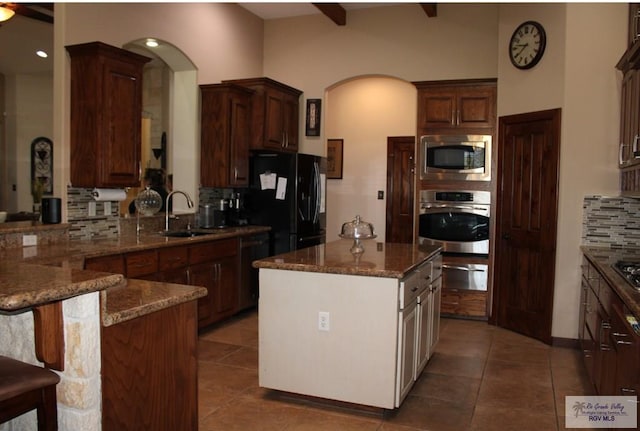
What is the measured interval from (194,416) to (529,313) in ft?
11.7

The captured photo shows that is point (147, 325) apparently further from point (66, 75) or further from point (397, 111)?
point (397, 111)

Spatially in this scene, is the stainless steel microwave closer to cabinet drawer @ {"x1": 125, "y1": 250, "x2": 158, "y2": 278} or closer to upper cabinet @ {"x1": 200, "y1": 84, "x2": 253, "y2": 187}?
upper cabinet @ {"x1": 200, "y1": 84, "x2": 253, "y2": 187}

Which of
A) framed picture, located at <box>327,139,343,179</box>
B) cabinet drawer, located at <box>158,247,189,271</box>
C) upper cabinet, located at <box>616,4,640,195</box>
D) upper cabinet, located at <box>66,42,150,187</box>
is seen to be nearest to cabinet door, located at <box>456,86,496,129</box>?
upper cabinet, located at <box>616,4,640,195</box>

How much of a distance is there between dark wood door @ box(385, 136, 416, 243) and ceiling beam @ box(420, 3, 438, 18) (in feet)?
7.51

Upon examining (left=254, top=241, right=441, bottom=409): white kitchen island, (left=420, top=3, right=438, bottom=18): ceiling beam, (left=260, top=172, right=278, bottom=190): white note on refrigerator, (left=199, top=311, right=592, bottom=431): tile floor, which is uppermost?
(left=420, top=3, right=438, bottom=18): ceiling beam

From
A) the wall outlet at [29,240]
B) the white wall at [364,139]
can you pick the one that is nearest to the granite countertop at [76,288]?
the wall outlet at [29,240]

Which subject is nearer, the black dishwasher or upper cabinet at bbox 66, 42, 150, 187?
upper cabinet at bbox 66, 42, 150, 187

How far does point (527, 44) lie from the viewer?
15.3ft

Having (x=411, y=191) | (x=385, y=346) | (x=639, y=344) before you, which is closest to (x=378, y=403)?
(x=385, y=346)

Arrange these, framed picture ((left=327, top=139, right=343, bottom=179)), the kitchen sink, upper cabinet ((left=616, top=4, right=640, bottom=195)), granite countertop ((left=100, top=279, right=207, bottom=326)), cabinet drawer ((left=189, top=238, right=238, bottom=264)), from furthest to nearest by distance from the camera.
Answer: framed picture ((left=327, top=139, right=343, bottom=179)) < the kitchen sink < cabinet drawer ((left=189, top=238, right=238, bottom=264)) < upper cabinet ((left=616, top=4, right=640, bottom=195)) < granite countertop ((left=100, top=279, right=207, bottom=326))

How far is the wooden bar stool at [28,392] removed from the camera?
1.45m

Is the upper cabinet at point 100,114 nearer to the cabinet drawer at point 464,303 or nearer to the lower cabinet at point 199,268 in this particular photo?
the lower cabinet at point 199,268

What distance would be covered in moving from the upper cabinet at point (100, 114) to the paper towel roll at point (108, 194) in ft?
0.62

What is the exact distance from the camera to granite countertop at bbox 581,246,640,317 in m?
2.19
